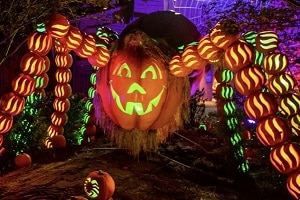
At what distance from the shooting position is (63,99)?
25.7 feet

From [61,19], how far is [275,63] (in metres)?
3.13

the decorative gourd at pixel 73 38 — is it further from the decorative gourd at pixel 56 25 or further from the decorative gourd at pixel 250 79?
the decorative gourd at pixel 250 79

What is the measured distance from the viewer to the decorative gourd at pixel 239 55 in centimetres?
524

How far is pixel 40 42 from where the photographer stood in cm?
601

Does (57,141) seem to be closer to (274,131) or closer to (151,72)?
(151,72)

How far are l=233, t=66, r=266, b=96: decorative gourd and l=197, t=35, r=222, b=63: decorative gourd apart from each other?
0.58m

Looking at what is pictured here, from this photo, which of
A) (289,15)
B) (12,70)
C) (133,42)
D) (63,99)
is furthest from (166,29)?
(12,70)

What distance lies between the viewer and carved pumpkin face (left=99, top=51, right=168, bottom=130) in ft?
20.9

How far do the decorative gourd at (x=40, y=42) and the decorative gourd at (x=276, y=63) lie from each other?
3.20 meters

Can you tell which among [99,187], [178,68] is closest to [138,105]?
[178,68]

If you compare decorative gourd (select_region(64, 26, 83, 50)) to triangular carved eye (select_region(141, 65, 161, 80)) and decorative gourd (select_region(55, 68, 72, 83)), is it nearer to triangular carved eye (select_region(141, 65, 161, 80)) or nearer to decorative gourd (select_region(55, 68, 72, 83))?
triangular carved eye (select_region(141, 65, 161, 80))

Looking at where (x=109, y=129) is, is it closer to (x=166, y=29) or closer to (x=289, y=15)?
(x=166, y=29)

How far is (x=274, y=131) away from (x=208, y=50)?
1.50m

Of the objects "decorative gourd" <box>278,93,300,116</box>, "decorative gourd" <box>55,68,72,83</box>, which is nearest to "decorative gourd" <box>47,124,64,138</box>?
"decorative gourd" <box>55,68,72,83</box>
